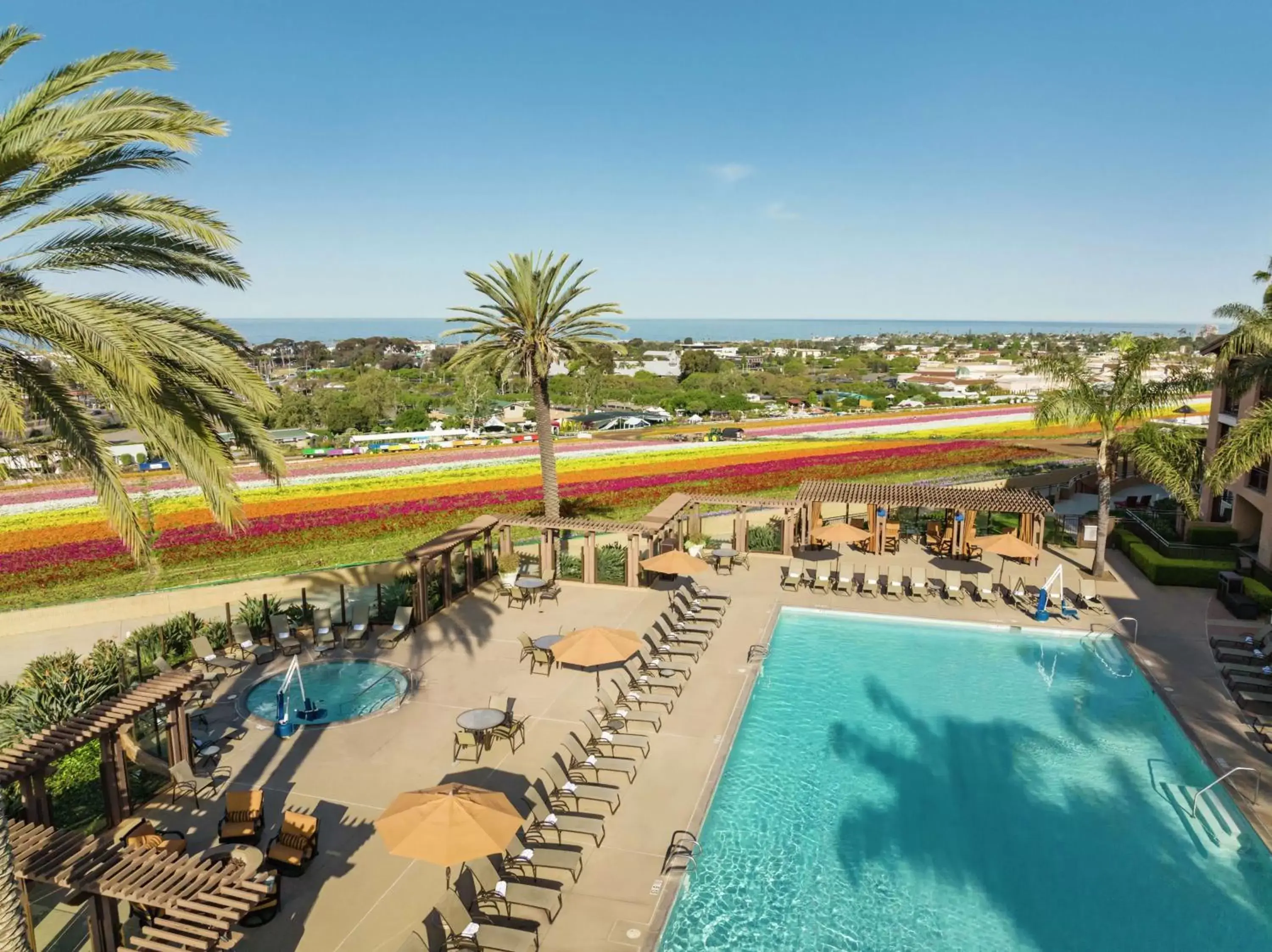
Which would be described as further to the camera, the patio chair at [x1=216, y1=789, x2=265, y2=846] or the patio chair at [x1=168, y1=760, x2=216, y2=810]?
the patio chair at [x1=168, y1=760, x2=216, y2=810]

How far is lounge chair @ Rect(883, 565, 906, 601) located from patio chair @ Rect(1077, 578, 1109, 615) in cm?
493

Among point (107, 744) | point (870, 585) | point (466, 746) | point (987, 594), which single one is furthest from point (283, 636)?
point (987, 594)

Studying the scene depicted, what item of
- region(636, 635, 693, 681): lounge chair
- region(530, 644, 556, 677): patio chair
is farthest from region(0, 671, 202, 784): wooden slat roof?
region(636, 635, 693, 681): lounge chair

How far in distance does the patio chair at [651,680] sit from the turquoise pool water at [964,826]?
1677mm

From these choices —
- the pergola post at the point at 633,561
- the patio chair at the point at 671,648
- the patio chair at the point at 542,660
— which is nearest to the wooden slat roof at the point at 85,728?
the patio chair at the point at 542,660

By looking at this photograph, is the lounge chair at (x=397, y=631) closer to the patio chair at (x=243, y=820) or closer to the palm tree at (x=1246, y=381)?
the patio chair at (x=243, y=820)

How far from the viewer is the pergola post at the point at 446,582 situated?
21797 millimetres

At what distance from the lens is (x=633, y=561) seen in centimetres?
2406

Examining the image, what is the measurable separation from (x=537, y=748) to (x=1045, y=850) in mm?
8556

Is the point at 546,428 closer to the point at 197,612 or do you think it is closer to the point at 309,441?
the point at 197,612

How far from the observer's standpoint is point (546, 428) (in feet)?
89.6

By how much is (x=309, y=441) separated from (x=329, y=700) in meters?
62.0

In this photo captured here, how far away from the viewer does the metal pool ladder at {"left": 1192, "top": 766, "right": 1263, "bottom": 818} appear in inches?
502

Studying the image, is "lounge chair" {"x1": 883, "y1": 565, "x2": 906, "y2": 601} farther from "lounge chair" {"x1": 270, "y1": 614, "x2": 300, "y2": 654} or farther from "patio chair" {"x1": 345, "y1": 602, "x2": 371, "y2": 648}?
"lounge chair" {"x1": 270, "y1": 614, "x2": 300, "y2": 654}
